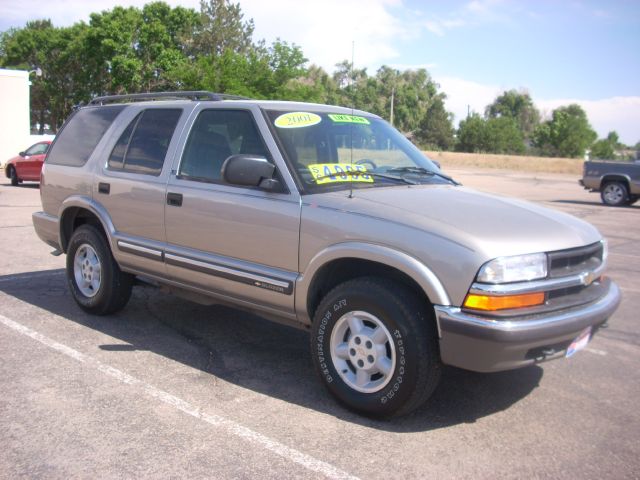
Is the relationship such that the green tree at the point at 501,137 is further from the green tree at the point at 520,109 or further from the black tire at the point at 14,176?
the black tire at the point at 14,176

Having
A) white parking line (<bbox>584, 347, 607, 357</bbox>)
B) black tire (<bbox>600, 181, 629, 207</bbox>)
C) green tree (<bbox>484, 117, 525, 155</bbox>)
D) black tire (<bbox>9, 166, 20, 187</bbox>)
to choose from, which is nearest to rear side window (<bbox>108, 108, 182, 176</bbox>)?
white parking line (<bbox>584, 347, 607, 357</bbox>)

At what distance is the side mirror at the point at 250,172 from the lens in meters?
4.10

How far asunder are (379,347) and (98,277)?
310cm

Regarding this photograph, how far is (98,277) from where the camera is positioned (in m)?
5.72

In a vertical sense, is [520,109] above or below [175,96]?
above

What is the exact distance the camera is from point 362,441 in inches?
138

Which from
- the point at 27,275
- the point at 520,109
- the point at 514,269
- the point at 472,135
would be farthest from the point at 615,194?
the point at 520,109

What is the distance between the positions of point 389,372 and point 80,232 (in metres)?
3.45

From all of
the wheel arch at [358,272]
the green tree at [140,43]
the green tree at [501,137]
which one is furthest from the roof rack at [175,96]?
the green tree at [501,137]

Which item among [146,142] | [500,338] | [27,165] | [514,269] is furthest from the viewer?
[27,165]

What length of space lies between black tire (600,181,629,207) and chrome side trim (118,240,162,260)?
17.5 metres

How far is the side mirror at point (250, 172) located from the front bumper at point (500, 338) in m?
1.43

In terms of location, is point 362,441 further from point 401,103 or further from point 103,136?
point 401,103

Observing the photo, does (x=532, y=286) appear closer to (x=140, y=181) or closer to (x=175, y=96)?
(x=140, y=181)
